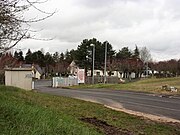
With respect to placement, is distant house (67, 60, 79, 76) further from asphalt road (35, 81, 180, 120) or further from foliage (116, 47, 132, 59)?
asphalt road (35, 81, 180, 120)

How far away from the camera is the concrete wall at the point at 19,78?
31.5 m

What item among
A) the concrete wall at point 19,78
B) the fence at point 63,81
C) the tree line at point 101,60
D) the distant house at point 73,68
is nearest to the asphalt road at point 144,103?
the concrete wall at point 19,78

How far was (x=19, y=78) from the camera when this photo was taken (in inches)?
1273

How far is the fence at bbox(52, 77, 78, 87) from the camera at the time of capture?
59.9 m

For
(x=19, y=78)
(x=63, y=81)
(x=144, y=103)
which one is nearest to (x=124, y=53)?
(x=63, y=81)

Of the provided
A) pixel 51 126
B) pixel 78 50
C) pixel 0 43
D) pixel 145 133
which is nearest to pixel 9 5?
pixel 0 43

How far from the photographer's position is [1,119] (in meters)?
6.84

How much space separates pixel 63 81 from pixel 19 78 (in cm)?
3033

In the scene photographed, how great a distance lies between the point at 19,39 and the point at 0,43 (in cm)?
43

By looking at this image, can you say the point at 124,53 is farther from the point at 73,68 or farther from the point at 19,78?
the point at 19,78

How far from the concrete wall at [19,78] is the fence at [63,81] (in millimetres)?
26338

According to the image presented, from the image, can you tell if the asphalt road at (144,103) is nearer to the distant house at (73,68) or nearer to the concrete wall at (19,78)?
the concrete wall at (19,78)

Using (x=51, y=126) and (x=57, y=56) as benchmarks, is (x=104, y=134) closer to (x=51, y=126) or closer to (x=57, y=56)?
(x=51, y=126)

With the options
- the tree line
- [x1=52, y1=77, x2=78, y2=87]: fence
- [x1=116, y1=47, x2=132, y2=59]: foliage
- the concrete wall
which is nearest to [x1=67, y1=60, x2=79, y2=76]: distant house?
the tree line
